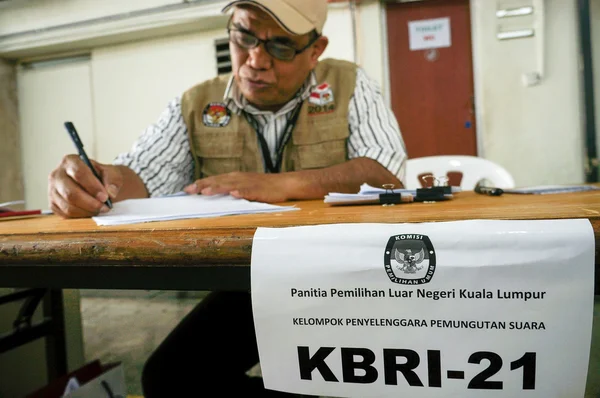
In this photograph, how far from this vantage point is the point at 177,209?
712 mm

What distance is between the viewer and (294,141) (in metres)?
1.46

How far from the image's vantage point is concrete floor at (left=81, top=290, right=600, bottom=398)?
2451mm

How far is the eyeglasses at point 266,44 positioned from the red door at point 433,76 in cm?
241

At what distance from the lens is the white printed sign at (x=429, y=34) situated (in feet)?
11.0

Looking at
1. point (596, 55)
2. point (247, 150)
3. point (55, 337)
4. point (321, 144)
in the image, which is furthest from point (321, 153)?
point (596, 55)

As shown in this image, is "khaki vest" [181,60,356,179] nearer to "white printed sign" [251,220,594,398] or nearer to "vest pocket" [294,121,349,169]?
"vest pocket" [294,121,349,169]

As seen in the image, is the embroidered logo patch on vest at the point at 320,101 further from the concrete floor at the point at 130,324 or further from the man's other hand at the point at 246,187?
the concrete floor at the point at 130,324

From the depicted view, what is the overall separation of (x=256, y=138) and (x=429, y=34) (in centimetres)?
252

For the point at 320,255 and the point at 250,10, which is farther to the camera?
the point at 250,10

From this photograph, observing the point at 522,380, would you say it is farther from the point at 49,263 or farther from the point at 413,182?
the point at 413,182

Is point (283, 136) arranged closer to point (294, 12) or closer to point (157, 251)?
point (294, 12)

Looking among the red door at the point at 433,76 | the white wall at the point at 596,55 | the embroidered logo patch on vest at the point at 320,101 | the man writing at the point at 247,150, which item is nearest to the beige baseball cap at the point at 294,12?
the man writing at the point at 247,150

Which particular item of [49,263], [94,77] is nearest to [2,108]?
[94,77]

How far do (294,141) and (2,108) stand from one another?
4.25 meters
